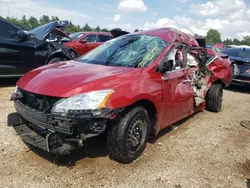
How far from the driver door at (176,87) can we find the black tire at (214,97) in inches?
53.1

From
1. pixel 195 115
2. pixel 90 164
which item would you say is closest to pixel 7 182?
pixel 90 164

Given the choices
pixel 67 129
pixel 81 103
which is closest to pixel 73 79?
pixel 81 103

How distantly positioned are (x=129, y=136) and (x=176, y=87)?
49.2 inches

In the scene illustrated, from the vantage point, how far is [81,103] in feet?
9.27

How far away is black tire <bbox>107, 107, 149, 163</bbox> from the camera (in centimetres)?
312

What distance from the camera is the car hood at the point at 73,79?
293 centimetres

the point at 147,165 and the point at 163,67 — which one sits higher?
the point at 163,67

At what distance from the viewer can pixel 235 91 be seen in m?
9.38

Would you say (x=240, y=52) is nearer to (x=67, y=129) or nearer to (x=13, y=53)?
(x=13, y=53)

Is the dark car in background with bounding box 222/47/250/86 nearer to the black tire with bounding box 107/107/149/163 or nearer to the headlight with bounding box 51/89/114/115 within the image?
the black tire with bounding box 107/107/149/163

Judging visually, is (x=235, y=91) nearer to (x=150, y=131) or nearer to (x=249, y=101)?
(x=249, y=101)

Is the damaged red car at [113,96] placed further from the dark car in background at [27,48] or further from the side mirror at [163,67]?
Result: the dark car in background at [27,48]

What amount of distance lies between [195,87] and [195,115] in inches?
40.4

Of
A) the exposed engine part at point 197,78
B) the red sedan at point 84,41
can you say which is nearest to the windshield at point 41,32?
the red sedan at point 84,41
